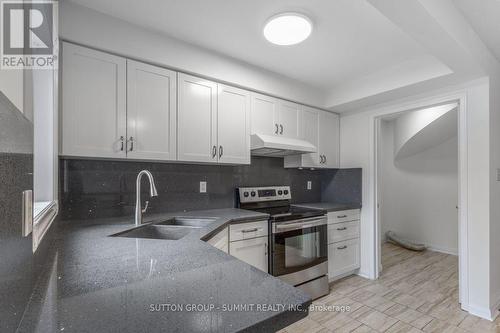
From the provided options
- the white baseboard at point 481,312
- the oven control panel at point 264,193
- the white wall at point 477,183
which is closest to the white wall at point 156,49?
the oven control panel at point 264,193

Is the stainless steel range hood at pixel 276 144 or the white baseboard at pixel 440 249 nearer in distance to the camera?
the stainless steel range hood at pixel 276 144

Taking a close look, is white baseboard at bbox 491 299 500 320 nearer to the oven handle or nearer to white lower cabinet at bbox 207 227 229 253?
the oven handle

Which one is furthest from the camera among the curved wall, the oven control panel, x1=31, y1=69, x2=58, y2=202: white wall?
the curved wall

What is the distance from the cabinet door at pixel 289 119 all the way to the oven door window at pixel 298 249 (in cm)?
108

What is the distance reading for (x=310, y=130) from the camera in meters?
3.08

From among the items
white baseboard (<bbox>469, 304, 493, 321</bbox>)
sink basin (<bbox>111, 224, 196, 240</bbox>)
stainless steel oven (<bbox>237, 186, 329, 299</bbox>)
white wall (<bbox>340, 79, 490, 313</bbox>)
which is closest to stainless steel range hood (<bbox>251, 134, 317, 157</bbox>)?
stainless steel oven (<bbox>237, 186, 329, 299</bbox>)

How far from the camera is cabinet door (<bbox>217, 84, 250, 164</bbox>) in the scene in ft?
7.73

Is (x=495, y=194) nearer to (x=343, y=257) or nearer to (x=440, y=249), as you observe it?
(x=343, y=257)

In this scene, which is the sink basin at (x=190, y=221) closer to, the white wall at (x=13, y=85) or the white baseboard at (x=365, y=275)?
the white wall at (x=13, y=85)

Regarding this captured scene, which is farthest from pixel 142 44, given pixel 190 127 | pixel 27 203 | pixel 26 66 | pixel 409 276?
pixel 409 276

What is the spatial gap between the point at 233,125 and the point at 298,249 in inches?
53.7

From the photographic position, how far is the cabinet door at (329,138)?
127 inches

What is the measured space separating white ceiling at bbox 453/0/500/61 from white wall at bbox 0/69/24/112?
228cm

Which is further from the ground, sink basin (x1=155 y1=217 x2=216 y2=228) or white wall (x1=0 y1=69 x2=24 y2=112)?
white wall (x1=0 y1=69 x2=24 y2=112)
